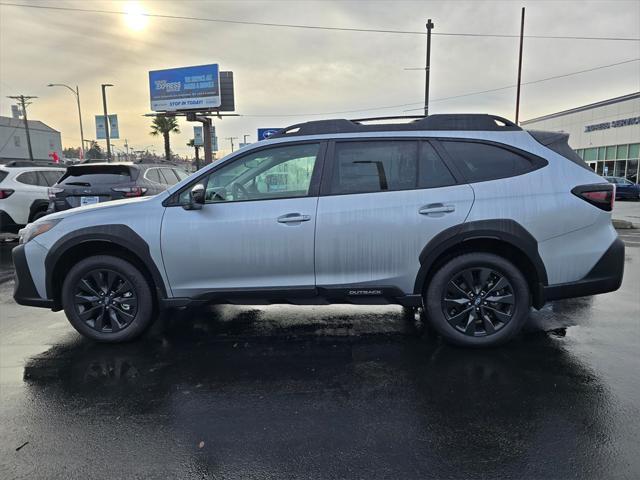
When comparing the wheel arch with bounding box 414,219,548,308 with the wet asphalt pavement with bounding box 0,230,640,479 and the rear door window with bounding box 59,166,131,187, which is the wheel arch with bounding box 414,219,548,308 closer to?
the wet asphalt pavement with bounding box 0,230,640,479

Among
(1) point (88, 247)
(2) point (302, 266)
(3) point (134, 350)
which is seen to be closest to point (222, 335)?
(3) point (134, 350)

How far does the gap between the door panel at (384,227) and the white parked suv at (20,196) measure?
8.44 meters

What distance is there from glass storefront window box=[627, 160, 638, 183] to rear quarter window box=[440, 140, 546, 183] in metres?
33.5

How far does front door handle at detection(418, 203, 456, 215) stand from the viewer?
11.8 ft

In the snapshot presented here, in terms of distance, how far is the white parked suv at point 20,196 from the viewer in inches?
356

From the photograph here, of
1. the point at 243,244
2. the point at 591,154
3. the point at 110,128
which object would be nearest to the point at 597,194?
the point at 243,244

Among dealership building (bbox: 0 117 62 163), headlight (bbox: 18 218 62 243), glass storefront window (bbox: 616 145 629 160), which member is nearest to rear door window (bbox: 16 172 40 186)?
headlight (bbox: 18 218 62 243)

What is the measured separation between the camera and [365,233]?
364 cm

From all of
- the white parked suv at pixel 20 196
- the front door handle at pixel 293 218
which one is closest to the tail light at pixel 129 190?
the white parked suv at pixel 20 196

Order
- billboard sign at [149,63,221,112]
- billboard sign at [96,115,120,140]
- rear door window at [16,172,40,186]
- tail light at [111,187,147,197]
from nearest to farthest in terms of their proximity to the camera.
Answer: tail light at [111,187,147,197] < rear door window at [16,172,40,186] < billboard sign at [149,63,221,112] < billboard sign at [96,115,120,140]

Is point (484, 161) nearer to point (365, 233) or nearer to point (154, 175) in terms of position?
point (365, 233)

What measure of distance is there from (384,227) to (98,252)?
259cm

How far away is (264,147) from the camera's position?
389cm

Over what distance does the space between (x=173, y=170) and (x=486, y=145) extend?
785cm
